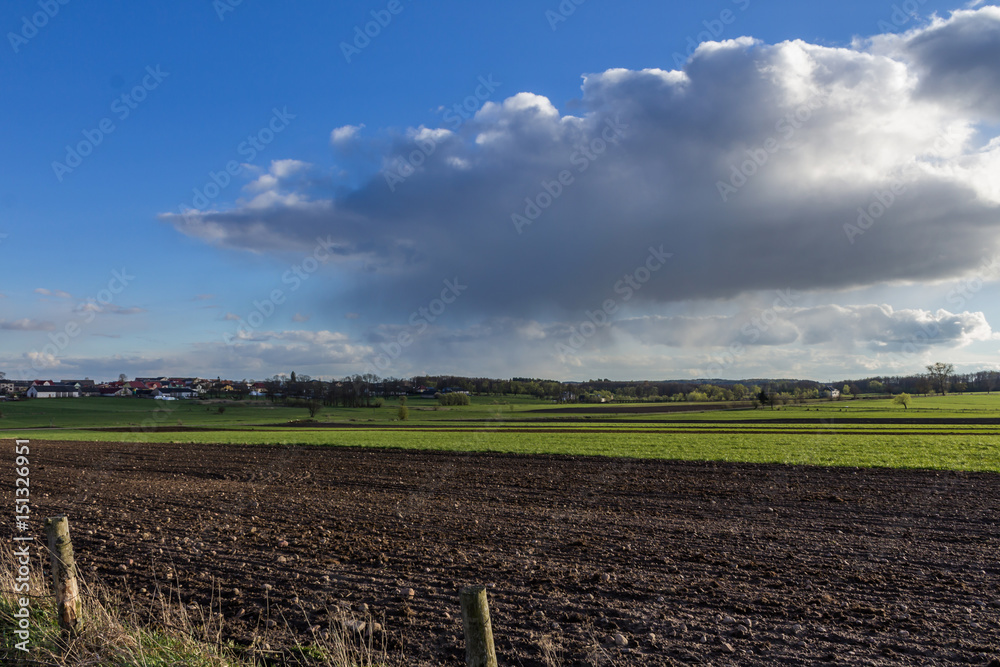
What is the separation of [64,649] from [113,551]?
245 inches

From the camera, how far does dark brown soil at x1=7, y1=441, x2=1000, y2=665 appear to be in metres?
6.92

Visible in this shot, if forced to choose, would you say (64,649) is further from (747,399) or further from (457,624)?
(747,399)

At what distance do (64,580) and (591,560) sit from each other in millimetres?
7824

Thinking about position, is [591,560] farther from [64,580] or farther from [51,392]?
[51,392]

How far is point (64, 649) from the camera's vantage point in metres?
5.55

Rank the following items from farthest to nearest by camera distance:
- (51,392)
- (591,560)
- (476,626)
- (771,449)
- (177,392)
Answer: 1. (177,392)
2. (51,392)
3. (771,449)
4. (591,560)
5. (476,626)

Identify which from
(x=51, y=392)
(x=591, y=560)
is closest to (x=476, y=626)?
(x=591, y=560)

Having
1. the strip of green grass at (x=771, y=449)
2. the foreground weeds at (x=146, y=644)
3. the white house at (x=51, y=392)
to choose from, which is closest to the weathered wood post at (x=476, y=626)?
the foreground weeds at (x=146, y=644)

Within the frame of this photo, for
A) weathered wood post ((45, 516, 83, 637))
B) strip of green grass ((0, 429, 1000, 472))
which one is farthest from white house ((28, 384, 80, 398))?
weathered wood post ((45, 516, 83, 637))

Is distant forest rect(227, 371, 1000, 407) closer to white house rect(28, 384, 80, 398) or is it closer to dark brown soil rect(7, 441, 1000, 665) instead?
white house rect(28, 384, 80, 398)

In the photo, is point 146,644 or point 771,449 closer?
point 146,644

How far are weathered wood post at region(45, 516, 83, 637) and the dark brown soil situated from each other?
1.84m

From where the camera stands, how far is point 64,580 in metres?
5.70

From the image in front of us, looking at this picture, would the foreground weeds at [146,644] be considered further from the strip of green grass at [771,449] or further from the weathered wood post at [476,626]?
the strip of green grass at [771,449]
